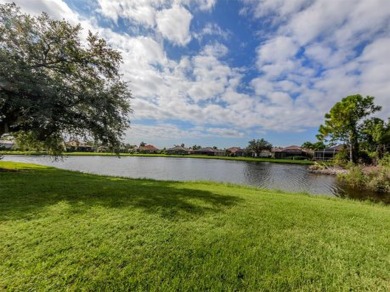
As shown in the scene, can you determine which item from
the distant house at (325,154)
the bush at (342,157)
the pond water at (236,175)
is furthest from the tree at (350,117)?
the distant house at (325,154)

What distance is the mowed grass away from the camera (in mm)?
3020

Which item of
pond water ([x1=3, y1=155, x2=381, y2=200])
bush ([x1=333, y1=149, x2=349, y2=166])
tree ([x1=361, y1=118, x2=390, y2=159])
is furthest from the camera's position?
bush ([x1=333, y1=149, x2=349, y2=166])

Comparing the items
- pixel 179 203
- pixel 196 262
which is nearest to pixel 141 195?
pixel 179 203

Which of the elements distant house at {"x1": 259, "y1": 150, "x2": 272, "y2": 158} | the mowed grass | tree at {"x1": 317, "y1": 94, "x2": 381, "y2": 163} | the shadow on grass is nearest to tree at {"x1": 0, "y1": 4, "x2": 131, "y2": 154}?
the shadow on grass

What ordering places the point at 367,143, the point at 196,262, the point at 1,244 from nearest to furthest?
1. the point at 196,262
2. the point at 1,244
3. the point at 367,143

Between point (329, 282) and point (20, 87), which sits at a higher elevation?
point (20, 87)

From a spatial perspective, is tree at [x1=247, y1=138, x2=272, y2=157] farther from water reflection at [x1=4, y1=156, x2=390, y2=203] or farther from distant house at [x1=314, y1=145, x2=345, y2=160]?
water reflection at [x1=4, y1=156, x2=390, y2=203]

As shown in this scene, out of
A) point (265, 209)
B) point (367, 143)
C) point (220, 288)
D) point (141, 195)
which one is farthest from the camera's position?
point (367, 143)

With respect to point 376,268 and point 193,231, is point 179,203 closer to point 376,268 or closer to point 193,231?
point 193,231

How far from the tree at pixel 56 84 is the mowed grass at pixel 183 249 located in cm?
606

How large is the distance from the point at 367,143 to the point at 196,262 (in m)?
45.7

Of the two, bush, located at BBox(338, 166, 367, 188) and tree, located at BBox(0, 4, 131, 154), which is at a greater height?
tree, located at BBox(0, 4, 131, 154)

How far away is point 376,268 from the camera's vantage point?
3.58 meters

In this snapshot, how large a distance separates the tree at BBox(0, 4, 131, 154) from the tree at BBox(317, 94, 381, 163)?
122 ft
